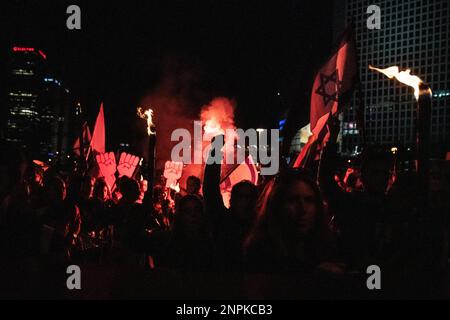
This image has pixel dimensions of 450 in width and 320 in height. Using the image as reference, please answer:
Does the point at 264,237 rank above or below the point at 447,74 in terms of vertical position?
below

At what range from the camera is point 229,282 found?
9.73 ft

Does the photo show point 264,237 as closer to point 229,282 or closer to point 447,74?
point 229,282

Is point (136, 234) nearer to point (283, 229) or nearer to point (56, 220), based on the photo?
point (56, 220)

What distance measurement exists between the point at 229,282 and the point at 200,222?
83 cm

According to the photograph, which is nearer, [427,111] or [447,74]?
[427,111]

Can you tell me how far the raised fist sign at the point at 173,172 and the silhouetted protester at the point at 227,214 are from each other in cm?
668

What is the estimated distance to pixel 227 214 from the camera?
146 inches

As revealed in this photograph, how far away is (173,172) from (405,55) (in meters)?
87.7

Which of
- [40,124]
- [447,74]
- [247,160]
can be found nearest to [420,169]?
[247,160]

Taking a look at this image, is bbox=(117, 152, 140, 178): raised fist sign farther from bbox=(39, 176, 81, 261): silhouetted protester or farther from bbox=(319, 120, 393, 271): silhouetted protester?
bbox=(319, 120, 393, 271): silhouetted protester

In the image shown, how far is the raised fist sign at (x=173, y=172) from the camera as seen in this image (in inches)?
414

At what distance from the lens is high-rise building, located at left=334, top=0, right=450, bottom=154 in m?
84.6

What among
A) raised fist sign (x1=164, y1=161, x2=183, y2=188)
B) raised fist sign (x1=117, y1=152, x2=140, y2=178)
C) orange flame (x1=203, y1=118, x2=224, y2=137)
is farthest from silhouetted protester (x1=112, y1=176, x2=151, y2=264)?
raised fist sign (x1=117, y1=152, x2=140, y2=178)

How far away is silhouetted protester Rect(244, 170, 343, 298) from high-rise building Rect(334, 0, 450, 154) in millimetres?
81939
